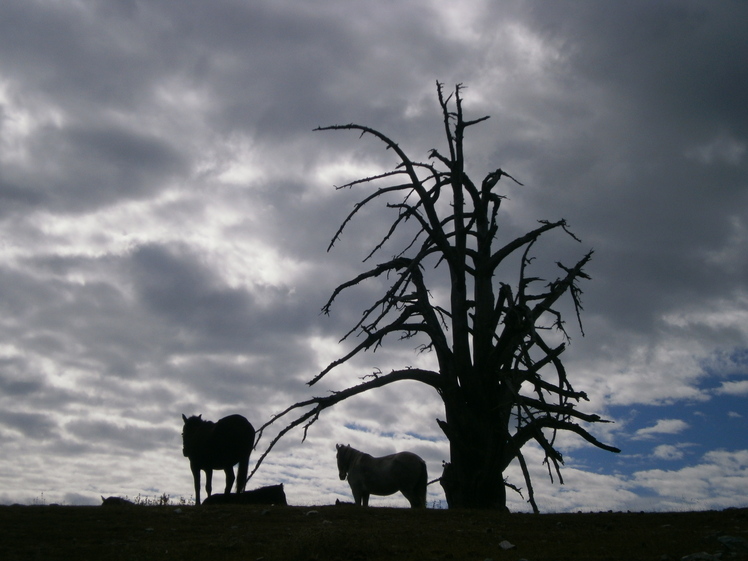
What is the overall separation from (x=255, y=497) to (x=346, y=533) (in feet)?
21.7

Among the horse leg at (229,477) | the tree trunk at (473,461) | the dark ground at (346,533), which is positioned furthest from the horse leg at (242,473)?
the tree trunk at (473,461)

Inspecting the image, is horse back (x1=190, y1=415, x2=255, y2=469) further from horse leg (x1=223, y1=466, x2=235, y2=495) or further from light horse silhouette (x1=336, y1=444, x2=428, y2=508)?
light horse silhouette (x1=336, y1=444, x2=428, y2=508)

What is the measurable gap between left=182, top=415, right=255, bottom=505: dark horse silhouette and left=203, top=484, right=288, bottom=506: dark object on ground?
97.4 inches

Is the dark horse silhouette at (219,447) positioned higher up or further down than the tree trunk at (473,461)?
higher up

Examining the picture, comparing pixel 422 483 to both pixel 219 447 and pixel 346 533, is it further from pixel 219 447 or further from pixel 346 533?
pixel 346 533

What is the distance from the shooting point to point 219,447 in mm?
18734

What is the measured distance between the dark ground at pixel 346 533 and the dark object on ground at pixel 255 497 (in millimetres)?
2112

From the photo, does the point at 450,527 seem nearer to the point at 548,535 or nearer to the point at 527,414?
the point at 548,535

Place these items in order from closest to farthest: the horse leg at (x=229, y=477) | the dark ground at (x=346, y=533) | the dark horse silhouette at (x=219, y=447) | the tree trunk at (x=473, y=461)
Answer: the dark ground at (x=346, y=533) < the tree trunk at (x=473, y=461) < the dark horse silhouette at (x=219, y=447) < the horse leg at (x=229, y=477)

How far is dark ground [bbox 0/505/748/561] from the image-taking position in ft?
29.2

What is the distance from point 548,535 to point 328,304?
7968mm

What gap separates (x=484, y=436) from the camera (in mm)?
15477

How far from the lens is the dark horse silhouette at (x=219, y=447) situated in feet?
61.3

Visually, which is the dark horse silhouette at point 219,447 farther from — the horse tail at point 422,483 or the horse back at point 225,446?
the horse tail at point 422,483
